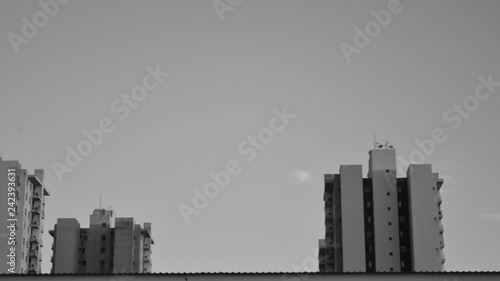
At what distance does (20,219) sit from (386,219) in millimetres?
44462

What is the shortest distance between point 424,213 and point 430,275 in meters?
80.4

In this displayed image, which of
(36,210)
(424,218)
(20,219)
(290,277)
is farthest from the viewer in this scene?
(36,210)

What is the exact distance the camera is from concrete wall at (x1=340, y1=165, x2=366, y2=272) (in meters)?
123

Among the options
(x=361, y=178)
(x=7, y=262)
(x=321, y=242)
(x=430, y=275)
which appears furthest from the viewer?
(x=321, y=242)

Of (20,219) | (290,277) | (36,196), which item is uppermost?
(36,196)

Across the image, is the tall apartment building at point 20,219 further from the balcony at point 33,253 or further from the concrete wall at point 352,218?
the concrete wall at point 352,218

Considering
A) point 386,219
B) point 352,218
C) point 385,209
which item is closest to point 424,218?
point 386,219

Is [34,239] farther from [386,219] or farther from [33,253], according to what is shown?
[386,219]

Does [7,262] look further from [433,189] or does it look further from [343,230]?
[433,189]

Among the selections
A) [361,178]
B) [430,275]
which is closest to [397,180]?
[361,178]

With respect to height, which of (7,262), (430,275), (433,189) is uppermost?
(433,189)

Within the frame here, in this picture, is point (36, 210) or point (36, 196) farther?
point (36, 196)

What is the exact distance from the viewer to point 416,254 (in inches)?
4798

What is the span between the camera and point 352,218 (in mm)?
125062
